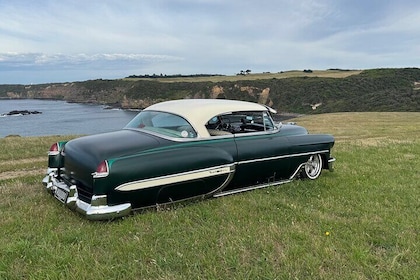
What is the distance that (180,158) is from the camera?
183 inches

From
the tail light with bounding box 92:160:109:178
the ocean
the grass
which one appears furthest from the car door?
the ocean

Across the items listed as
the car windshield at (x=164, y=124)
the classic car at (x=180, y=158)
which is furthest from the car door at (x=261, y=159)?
the car windshield at (x=164, y=124)

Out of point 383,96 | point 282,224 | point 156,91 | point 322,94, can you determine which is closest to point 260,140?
point 282,224

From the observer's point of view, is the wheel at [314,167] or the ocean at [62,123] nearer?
the wheel at [314,167]

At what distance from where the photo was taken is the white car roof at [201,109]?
17.1 ft

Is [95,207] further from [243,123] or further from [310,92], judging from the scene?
[310,92]

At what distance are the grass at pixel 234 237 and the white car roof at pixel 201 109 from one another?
114 cm

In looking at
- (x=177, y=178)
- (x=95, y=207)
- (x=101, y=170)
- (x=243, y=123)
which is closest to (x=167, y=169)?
(x=177, y=178)

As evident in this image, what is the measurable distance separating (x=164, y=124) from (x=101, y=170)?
4.83 ft

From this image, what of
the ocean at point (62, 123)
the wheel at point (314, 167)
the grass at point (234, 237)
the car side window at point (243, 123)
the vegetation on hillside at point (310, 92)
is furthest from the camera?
the vegetation on hillside at point (310, 92)

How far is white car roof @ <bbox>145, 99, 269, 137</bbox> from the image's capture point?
5.20 meters

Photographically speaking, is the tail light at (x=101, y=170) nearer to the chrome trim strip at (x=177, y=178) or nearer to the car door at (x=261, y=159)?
the chrome trim strip at (x=177, y=178)

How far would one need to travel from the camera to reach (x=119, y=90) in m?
109

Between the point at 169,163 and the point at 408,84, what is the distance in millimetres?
78247
